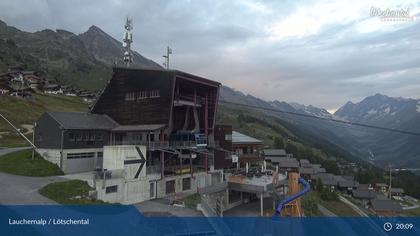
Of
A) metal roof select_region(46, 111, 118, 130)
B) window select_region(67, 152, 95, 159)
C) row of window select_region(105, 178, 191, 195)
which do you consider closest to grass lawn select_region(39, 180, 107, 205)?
row of window select_region(105, 178, 191, 195)

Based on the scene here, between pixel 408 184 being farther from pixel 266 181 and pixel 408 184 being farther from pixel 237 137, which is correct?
pixel 266 181

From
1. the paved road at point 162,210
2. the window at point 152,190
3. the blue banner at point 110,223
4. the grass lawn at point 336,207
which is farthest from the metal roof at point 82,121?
the grass lawn at point 336,207

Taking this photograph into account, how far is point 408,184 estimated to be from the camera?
132 m

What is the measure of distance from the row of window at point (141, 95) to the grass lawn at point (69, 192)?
18501 mm

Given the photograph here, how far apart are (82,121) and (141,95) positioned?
852cm

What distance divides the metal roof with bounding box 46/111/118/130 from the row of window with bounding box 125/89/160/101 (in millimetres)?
4191

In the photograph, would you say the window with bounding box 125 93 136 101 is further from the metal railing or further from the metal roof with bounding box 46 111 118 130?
the metal railing

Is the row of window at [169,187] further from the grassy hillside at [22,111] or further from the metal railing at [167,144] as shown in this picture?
the grassy hillside at [22,111]

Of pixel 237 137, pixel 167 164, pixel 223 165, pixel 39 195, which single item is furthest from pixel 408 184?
pixel 39 195

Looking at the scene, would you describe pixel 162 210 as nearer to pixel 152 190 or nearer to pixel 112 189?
pixel 112 189

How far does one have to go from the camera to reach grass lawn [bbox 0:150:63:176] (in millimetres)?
38000

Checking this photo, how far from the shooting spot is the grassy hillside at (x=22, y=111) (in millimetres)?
59672

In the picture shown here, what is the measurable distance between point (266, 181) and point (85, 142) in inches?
940

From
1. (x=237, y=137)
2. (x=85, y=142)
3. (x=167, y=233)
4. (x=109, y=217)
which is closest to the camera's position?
(x=167, y=233)
